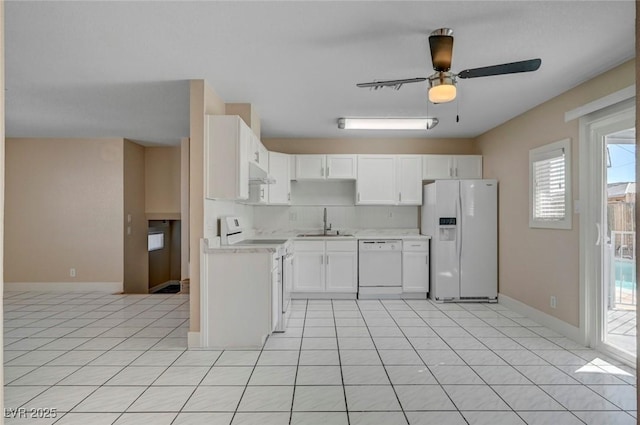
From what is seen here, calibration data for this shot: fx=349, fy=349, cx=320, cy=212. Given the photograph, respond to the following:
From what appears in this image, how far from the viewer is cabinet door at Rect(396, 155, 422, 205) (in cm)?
544

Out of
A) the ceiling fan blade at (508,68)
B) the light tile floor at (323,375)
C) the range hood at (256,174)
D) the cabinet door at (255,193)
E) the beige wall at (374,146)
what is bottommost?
the light tile floor at (323,375)

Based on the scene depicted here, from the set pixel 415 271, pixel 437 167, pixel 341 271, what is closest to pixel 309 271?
pixel 341 271

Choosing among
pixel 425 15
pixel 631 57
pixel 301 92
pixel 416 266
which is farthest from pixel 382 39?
pixel 416 266

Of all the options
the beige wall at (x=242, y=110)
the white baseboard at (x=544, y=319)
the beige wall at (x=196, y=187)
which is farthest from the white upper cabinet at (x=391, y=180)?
the beige wall at (x=196, y=187)

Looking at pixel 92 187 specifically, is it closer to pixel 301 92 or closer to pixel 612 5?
pixel 301 92

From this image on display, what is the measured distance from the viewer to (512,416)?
217cm

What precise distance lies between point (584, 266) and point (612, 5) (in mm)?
2261

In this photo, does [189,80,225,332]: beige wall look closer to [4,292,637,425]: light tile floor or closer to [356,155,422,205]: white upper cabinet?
[4,292,637,425]: light tile floor

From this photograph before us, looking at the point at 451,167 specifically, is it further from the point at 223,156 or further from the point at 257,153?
the point at 223,156

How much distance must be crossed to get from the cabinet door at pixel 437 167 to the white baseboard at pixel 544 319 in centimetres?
193

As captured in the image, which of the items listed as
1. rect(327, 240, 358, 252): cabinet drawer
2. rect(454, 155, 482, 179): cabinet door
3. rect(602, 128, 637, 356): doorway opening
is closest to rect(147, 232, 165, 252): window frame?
rect(327, 240, 358, 252): cabinet drawer

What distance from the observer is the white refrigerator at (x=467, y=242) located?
4930 millimetres

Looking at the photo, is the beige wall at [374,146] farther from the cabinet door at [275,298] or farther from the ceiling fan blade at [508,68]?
the ceiling fan blade at [508,68]

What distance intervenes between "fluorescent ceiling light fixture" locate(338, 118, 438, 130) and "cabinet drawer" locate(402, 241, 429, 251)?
1.67 metres
